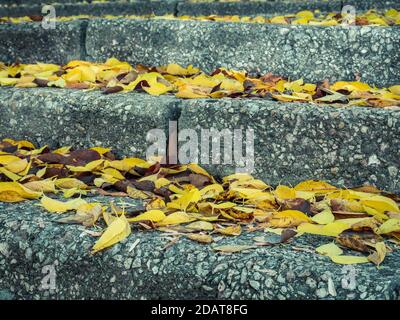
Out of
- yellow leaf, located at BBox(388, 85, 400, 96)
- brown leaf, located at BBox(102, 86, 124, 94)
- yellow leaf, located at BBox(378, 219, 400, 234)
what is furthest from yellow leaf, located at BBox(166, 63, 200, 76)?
yellow leaf, located at BBox(378, 219, 400, 234)

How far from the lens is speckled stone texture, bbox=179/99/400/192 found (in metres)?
1.87

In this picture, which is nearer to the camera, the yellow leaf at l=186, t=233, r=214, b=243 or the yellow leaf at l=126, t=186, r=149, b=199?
the yellow leaf at l=186, t=233, r=214, b=243

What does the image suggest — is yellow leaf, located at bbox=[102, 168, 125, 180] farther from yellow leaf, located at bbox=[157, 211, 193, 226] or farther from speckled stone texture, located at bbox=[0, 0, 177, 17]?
speckled stone texture, located at bbox=[0, 0, 177, 17]

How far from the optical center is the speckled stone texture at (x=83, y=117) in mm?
2150

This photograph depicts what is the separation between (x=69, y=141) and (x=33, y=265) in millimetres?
743

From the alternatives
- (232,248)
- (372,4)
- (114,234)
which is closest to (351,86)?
(232,248)

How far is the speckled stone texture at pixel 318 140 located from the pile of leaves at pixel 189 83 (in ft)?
0.47

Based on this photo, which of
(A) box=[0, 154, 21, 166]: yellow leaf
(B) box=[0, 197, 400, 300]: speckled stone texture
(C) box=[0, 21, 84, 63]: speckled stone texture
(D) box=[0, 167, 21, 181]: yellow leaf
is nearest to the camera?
(B) box=[0, 197, 400, 300]: speckled stone texture

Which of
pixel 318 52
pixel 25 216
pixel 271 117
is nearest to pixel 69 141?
pixel 25 216

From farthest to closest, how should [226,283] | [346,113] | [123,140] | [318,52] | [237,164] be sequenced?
[318,52] < [123,140] < [237,164] < [346,113] < [226,283]

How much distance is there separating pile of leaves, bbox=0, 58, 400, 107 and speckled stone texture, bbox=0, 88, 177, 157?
0.35ft

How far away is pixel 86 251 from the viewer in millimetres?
1566

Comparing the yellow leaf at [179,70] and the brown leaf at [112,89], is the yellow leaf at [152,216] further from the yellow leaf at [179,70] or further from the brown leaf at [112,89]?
the yellow leaf at [179,70]

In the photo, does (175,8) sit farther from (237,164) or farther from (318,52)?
(237,164)
